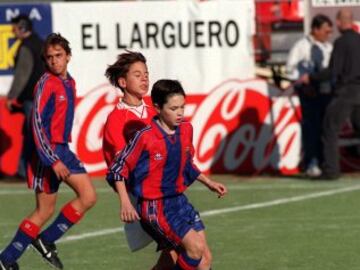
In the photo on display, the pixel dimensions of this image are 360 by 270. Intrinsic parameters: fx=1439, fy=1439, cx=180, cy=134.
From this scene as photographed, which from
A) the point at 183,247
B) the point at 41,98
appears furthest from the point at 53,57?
the point at 183,247

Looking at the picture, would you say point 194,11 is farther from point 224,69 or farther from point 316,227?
point 316,227

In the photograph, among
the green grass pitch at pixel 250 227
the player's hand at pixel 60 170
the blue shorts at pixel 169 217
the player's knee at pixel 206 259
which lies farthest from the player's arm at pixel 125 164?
the green grass pitch at pixel 250 227

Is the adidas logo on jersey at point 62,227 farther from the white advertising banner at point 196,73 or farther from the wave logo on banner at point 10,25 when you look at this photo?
the wave logo on banner at point 10,25

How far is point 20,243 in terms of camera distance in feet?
34.0

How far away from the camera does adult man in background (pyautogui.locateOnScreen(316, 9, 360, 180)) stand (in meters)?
16.0

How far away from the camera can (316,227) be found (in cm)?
1277

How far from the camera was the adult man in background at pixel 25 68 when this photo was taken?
1636 cm

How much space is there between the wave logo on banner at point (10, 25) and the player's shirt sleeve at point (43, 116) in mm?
6736

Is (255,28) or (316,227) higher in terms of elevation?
(255,28)

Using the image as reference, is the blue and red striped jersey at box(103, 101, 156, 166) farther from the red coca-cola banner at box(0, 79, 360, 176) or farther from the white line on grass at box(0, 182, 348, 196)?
the red coca-cola banner at box(0, 79, 360, 176)

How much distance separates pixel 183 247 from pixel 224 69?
838cm

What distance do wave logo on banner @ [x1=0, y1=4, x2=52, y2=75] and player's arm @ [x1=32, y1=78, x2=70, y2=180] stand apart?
22.1ft

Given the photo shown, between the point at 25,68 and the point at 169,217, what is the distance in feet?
25.4

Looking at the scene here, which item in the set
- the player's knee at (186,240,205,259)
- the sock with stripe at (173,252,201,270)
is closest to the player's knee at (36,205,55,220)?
the sock with stripe at (173,252,201,270)
